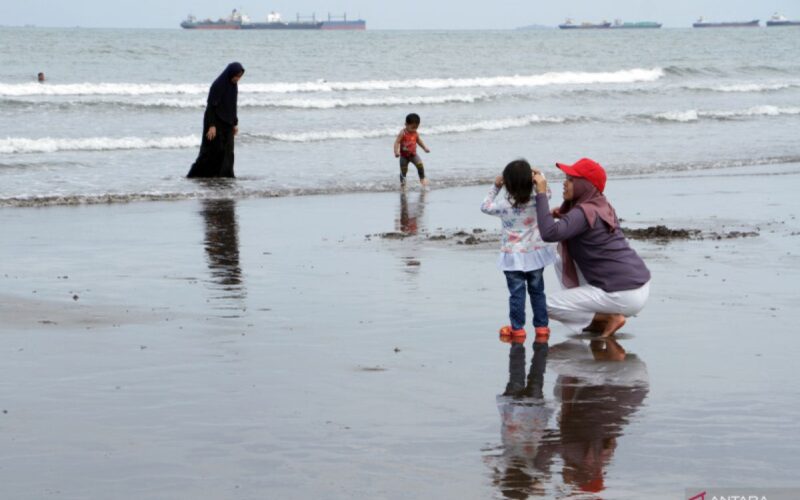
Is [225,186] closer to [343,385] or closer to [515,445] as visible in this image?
[343,385]

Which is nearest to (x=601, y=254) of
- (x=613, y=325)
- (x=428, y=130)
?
(x=613, y=325)

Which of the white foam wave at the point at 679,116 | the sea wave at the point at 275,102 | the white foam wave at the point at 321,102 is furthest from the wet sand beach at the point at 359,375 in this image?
the white foam wave at the point at 321,102

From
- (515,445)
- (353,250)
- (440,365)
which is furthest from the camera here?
(353,250)

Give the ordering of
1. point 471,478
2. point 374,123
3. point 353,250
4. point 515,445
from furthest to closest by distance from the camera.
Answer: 1. point 374,123
2. point 353,250
3. point 515,445
4. point 471,478

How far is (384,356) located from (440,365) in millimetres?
388

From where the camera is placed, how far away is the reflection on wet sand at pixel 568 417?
5219 millimetres

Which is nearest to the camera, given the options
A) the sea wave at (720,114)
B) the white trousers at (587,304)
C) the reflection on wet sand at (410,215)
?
the white trousers at (587,304)

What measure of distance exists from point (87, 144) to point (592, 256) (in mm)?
18194

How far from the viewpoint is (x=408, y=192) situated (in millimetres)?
17953

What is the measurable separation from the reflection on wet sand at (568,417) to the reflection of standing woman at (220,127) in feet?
36.0

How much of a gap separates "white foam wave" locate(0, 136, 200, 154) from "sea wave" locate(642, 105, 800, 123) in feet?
43.7

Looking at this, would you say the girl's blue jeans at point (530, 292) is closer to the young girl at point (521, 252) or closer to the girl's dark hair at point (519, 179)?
the young girl at point (521, 252)

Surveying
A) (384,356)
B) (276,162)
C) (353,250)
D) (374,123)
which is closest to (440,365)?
(384,356)

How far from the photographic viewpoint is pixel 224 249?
11977 mm
